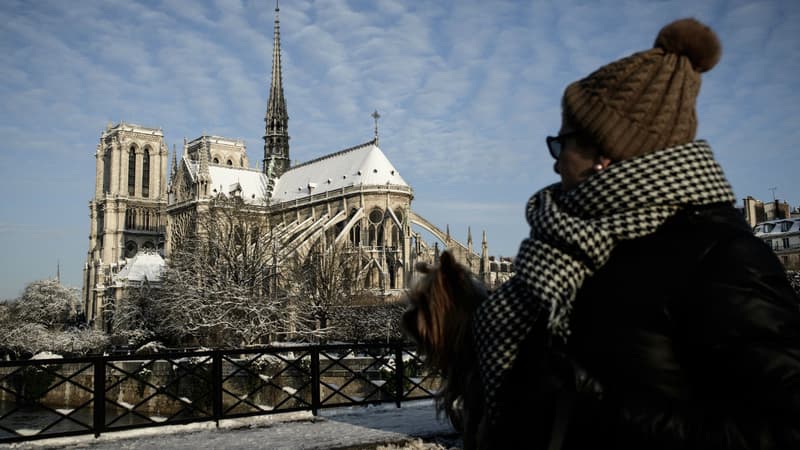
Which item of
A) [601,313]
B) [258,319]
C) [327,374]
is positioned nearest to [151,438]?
[601,313]

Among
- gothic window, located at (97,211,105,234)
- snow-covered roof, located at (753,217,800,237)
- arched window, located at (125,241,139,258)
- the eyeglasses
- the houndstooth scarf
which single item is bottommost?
the houndstooth scarf

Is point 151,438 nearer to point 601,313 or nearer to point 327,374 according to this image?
point 601,313

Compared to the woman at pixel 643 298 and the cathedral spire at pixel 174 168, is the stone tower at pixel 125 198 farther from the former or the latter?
the woman at pixel 643 298

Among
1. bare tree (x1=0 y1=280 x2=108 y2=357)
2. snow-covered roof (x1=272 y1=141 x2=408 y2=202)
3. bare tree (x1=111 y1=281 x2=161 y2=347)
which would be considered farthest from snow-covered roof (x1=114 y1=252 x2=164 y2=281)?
snow-covered roof (x1=272 y1=141 x2=408 y2=202)

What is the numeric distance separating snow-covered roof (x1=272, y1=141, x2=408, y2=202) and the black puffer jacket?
4959 cm

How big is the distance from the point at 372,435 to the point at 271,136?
202 ft

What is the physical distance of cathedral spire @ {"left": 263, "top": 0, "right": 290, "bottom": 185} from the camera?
2598 inches

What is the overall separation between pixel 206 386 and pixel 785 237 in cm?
3755

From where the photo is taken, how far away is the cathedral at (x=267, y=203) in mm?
45219

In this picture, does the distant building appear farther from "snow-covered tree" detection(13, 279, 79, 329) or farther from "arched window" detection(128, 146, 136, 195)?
"arched window" detection(128, 146, 136, 195)

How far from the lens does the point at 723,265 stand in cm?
138

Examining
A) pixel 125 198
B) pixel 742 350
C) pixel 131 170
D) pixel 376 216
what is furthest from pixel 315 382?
pixel 131 170

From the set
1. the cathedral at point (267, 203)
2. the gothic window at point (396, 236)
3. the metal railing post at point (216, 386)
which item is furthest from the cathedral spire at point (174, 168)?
the metal railing post at point (216, 386)

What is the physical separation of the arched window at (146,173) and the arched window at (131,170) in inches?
39.7
